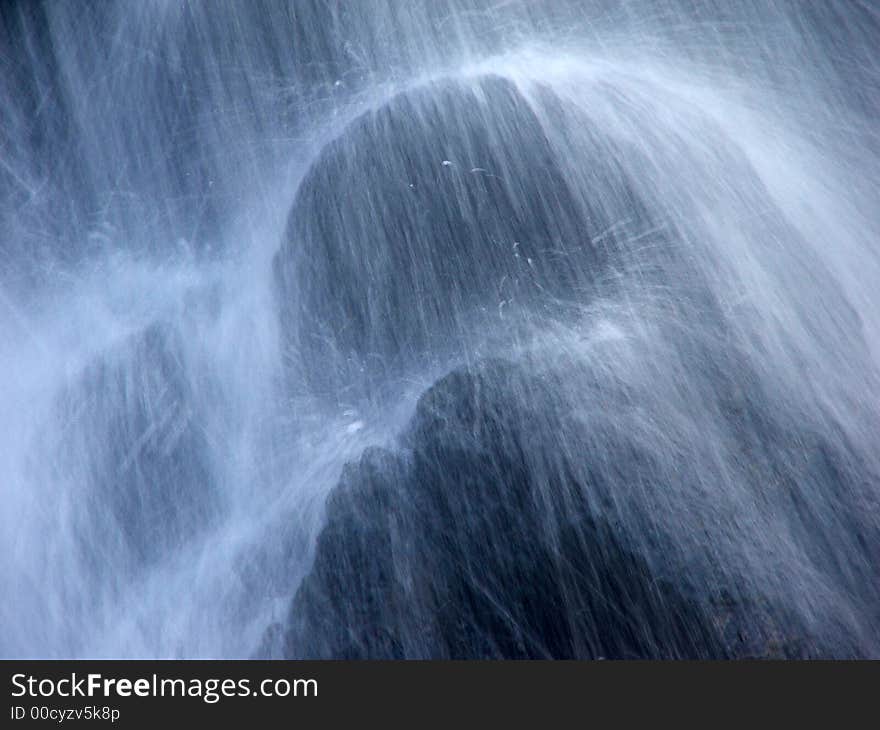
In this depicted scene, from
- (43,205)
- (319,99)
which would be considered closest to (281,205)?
(319,99)

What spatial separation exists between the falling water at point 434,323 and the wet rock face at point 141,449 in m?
0.03

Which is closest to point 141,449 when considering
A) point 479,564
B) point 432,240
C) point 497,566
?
point 432,240

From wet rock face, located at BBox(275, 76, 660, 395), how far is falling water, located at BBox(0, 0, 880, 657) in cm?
3

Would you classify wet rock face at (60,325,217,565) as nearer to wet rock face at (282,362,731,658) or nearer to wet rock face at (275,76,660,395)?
wet rock face at (275,76,660,395)

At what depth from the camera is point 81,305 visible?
25.4 feet

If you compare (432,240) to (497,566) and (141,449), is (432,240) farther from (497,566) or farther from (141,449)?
(141,449)

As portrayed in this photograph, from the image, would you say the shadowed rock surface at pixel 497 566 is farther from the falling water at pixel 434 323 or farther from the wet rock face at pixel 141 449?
the wet rock face at pixel 141 449

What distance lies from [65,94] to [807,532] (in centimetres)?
828

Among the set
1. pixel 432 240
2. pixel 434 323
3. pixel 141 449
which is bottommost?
pixel 141 449

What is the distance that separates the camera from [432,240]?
693cm

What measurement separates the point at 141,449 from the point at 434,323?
2.75 m

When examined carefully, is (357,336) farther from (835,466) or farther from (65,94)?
(65,94)

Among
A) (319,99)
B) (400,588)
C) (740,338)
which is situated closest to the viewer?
(400,588)

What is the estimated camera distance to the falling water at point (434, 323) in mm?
5598
